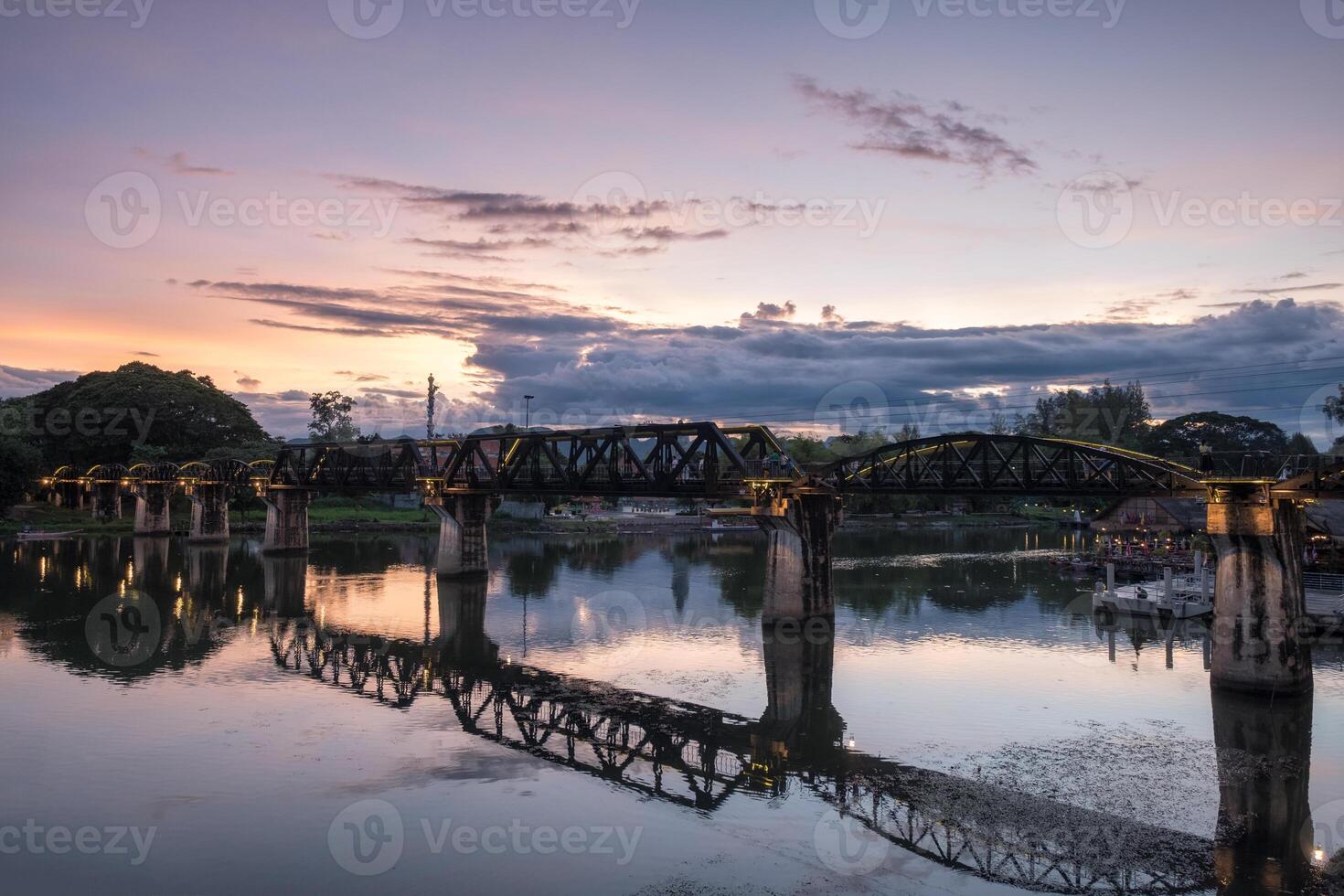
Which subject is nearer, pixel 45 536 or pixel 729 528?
pixel 45 536

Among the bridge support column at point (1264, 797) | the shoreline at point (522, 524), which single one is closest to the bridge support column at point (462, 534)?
the bridge support column at point (1264, 797)

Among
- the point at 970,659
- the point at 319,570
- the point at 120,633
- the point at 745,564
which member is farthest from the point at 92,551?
the point at 970,659

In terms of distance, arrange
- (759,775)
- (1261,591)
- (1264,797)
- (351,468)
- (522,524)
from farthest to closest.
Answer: (522,524)
(351,468)
(1261,591)
(759,775)
(1264,797)

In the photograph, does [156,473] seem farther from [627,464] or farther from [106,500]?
[627,464]

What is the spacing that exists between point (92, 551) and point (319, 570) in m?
35.1

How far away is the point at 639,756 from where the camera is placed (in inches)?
1318

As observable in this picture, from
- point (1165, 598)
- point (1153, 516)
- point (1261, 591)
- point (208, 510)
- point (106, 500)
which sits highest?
point (1153, 516)

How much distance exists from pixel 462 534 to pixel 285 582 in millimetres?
16267

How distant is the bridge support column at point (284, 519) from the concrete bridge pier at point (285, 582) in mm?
1644

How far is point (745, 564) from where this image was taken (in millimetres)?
110625

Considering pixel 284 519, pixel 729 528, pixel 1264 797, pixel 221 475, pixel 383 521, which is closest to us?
pixel 1264 797

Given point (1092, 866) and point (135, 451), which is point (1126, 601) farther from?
point (135, 451)

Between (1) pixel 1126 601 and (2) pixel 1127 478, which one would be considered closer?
(2) pixel 1127 478

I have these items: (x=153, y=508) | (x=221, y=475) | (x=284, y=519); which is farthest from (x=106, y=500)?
(x=284, y=519)
